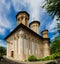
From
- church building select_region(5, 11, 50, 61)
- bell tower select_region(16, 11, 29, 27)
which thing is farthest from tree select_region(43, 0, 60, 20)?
bell tower select_region(16, 11, 29, 27)

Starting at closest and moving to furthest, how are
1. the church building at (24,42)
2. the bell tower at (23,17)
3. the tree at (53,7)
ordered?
the tree at (53,7) → the church building at (24,42) → the bell tower at (23,17)

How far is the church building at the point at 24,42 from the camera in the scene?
41.0 m

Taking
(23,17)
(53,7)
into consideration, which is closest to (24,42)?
(23,17)

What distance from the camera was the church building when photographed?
41.0 m

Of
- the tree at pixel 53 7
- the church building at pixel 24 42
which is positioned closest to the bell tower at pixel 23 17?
the church building at pixel 24 42

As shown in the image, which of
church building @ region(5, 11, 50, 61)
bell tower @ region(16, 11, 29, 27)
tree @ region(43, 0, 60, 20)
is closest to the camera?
tree @ region(43, 0, 60, 20)

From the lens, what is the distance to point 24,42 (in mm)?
41625

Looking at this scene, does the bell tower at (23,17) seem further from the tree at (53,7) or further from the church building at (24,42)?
the tree at (53,7)

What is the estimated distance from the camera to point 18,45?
4169 centimetres

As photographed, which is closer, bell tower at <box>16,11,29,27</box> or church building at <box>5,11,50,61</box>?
church building at <box>5,11,50,61</box>

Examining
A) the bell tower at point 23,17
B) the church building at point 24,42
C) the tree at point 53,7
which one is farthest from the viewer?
the bell tower at point 23,17

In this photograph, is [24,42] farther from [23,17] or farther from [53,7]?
[53,7]

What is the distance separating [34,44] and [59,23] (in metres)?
26.4

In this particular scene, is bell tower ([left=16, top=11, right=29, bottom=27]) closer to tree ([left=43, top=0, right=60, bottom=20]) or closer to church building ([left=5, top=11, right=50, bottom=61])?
church building ([left=5, top=11, right=50, bottom=61])
